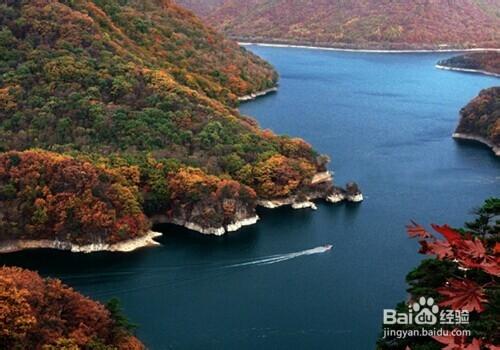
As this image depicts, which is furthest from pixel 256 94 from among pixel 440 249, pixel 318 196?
pixel 440 249

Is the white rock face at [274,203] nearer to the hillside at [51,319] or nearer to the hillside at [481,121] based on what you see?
the hillside at [51,319]

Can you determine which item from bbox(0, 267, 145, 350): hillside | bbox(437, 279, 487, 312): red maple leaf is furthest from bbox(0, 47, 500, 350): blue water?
bbox(437, 279, 487, 312): red maple leaf

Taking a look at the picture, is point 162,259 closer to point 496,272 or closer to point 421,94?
point 496,272

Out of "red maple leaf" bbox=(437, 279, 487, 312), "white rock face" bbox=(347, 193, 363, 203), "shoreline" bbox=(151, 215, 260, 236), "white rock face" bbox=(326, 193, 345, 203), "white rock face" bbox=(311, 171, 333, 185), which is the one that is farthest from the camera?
"white rock face" bbox=(311, 171, 333, 185)

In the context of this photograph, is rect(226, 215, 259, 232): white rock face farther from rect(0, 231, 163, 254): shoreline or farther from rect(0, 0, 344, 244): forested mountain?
rect(0, 231, 163, 254): shoreline

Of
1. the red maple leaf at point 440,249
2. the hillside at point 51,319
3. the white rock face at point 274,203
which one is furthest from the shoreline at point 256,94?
the red maple leaf at point 440,249

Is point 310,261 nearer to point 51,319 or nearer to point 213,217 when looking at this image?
point 213,217
